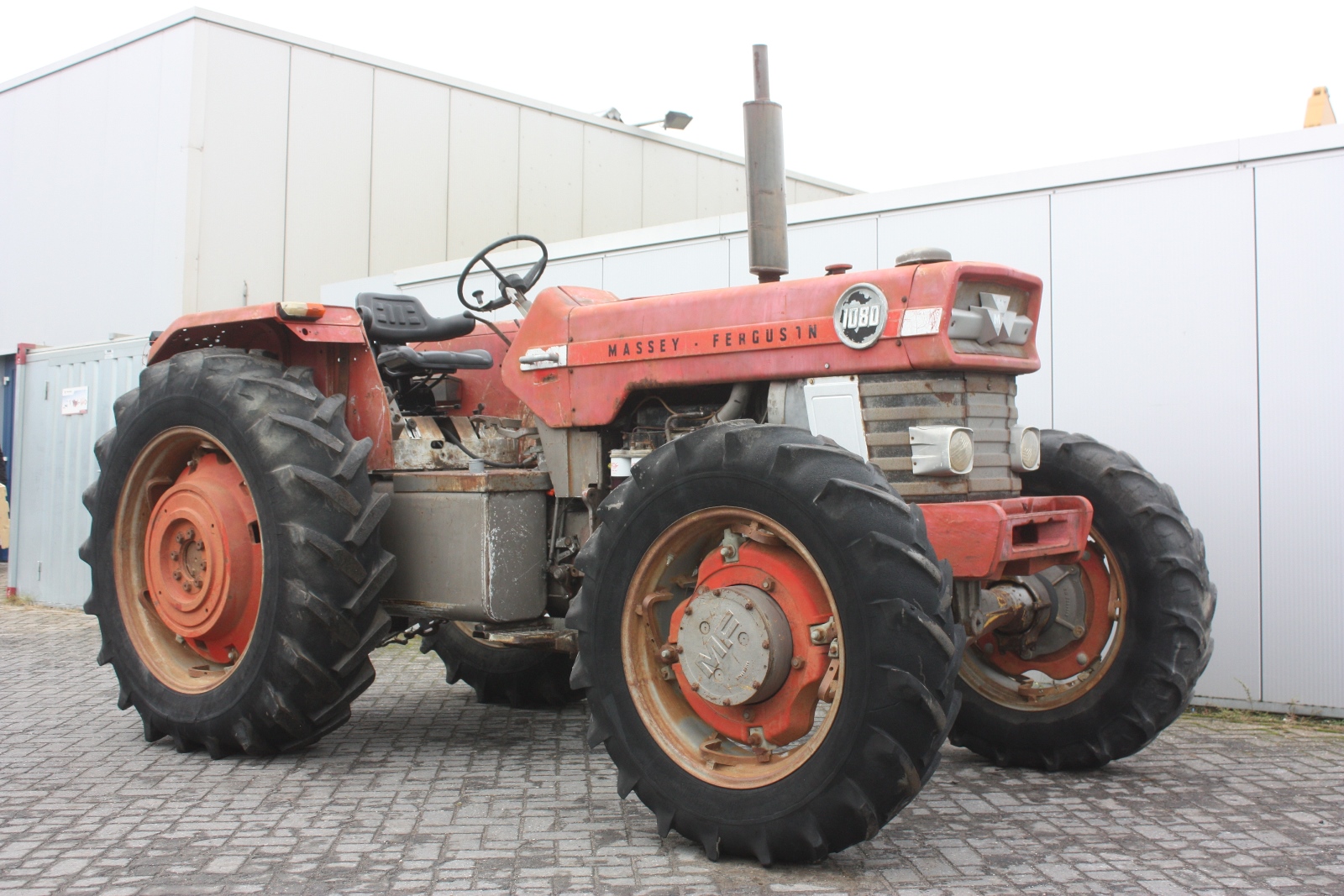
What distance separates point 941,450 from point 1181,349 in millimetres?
2868

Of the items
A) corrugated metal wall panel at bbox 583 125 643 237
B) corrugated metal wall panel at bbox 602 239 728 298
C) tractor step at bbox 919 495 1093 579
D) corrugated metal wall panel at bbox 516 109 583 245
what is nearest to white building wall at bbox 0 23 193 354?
corrugated metal wall panel at bbox 516 109 583 245

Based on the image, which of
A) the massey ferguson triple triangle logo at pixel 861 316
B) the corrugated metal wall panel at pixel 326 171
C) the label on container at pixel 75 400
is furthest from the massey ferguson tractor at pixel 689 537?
the corrugated metal wall panel at pixel 326 171

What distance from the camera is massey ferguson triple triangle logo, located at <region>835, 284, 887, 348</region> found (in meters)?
3.80

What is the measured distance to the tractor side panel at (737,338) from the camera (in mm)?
3777

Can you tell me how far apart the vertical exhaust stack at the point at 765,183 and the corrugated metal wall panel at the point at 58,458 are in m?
6.40

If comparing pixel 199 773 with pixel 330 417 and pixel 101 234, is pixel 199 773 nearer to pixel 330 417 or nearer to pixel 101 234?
pixel 330 417

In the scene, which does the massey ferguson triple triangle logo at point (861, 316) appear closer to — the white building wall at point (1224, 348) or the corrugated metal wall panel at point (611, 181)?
the white building wall at point (1224, 348)

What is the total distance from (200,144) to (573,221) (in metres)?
4.54

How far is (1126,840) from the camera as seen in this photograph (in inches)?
144

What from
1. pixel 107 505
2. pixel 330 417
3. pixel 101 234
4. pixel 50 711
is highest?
pixel 101 234

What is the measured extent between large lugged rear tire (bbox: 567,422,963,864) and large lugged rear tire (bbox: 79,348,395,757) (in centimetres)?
126

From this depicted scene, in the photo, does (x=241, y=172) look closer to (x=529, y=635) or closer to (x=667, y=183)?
(x=667, y=183)

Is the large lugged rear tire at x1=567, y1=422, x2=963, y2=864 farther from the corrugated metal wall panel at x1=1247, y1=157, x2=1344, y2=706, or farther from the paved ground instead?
the corrugated metal wall panel at x1=1247, y1=157, x2=1344, y2=706

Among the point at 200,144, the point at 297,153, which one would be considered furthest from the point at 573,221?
the point at 200,144
